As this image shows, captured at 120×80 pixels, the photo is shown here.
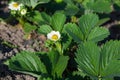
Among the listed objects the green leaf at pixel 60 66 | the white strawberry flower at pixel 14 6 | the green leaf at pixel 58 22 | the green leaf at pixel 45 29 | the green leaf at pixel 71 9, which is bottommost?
the green leaf at pixel 60 66

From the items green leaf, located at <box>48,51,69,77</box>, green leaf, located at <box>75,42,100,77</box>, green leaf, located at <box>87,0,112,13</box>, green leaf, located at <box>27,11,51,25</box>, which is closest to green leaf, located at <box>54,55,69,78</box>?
green leaf, located at <box>48,51,69,77</box>

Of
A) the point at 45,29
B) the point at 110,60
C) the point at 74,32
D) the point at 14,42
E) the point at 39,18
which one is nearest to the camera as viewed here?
the point at 110,60

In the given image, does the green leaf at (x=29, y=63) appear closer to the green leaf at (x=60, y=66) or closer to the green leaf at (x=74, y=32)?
the green leaf at (x=60, y=66)

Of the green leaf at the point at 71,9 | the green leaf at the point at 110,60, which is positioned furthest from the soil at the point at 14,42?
the green leaf at the point at 110,60

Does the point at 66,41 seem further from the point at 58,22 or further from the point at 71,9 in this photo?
the point at 71,9

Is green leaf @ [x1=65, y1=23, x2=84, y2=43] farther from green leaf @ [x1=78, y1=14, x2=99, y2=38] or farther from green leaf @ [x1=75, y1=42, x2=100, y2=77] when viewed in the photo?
green leaf @ [x1=75, y1=42, x2=100, y2=77]

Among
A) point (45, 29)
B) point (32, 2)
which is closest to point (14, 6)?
point (32, 2)
